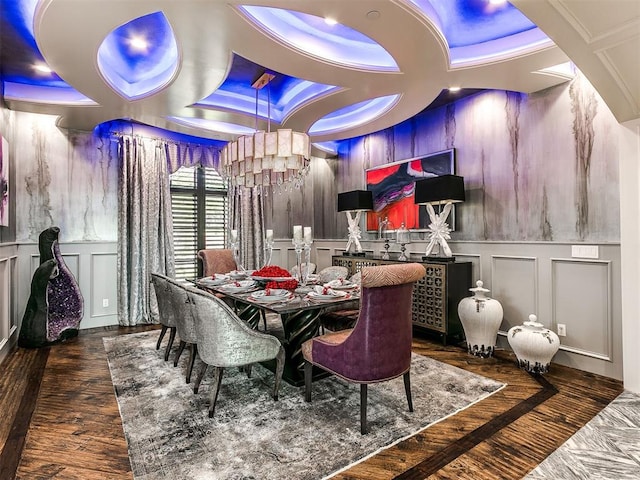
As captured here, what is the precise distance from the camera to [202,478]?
1.74 m

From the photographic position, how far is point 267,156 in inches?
130

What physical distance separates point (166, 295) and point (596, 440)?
3.22 metres

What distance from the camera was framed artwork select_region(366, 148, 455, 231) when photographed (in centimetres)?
449

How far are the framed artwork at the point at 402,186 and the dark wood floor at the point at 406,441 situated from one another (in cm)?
212

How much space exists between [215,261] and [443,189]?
2.89m

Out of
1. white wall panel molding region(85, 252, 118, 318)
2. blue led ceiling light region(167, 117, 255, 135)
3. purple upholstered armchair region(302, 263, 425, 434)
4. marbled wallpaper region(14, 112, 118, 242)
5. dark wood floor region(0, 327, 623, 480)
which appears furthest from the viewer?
blue led ceiling light region(167, 117, 255, 135)

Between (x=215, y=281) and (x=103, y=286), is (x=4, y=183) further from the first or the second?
(x=215, y=281)

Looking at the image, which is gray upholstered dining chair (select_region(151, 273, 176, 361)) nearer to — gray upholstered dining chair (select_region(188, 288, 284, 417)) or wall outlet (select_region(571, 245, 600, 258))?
gray upholstered dining chair (select_region(188, 288, 284, 417))

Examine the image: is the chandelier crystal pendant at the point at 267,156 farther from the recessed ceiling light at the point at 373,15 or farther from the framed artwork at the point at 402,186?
the framed artwork at the point at 402,186

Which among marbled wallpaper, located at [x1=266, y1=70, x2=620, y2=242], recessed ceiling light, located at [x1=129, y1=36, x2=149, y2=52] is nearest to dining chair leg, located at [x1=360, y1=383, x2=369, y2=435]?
marbled wallpaper, located at [x1=266, y1=70, x2=620, y2=242]

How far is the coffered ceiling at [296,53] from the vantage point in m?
2.20

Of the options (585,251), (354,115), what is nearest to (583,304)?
(585,251)

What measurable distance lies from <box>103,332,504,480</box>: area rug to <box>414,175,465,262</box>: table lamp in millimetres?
1413

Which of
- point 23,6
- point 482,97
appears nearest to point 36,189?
point 23,6
